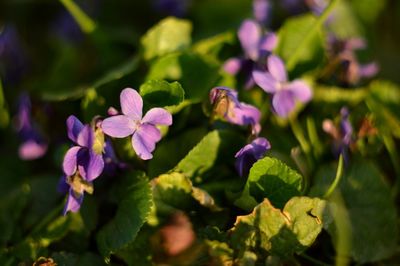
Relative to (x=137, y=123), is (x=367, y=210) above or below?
below

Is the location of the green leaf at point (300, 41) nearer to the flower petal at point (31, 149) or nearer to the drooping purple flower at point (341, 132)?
the drooping purple flower at point (341, 132)

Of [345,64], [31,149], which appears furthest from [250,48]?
[31,149]

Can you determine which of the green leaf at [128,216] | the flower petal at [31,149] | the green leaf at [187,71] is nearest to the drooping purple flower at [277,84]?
the green leaf at [187,71]

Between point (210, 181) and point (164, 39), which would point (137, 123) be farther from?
point (164, 39)

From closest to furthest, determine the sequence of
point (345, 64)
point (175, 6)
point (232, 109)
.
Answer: point (232, 109)
point (345, 64)
point (175, 6)

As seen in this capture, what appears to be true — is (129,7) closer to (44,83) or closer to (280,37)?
(44,83)

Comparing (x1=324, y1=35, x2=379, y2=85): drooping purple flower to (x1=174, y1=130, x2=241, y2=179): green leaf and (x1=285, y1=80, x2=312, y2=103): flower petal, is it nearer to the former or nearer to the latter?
(x1=285, y1=80, x2=312, y2=103): flower petal
